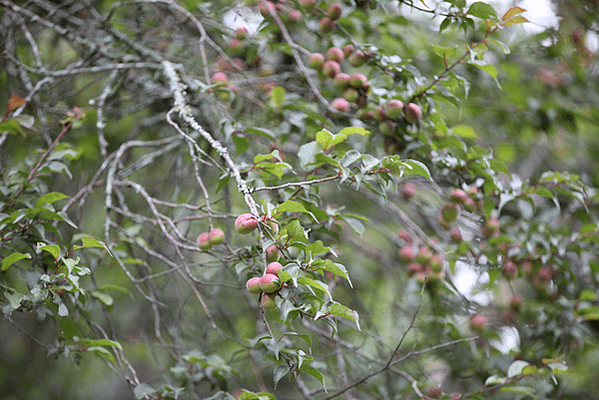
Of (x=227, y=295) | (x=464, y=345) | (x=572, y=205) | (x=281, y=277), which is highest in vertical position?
(x=281, y=277)

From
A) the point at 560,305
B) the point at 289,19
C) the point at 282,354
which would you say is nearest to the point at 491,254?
the point at 560,305

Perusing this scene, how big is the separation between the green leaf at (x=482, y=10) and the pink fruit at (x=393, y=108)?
1.08ft

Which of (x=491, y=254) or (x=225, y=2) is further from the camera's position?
(x=225, y=2)

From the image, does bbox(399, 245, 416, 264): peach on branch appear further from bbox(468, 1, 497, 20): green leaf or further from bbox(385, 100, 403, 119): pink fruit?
bbox(468, 1, 497, 20): green leaf

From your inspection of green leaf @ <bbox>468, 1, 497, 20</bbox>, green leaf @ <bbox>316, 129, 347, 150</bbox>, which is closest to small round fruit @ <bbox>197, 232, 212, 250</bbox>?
green leaf @ <bbox>316, 129, 347, 150</bbox>

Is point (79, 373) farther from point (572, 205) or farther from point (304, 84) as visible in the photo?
point (572, 205)

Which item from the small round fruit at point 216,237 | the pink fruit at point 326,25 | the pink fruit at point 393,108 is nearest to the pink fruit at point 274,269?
the small round fruit at point 216,237

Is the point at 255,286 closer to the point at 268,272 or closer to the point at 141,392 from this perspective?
the point at 268,272

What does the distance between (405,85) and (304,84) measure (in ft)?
2.24

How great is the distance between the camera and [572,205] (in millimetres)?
1971

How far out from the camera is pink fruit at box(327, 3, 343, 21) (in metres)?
1.57

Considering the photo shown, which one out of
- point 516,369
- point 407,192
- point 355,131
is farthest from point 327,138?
point 407,192

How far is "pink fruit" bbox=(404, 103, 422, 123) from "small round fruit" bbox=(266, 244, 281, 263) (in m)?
0.68

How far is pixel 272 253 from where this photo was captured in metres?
0.97
